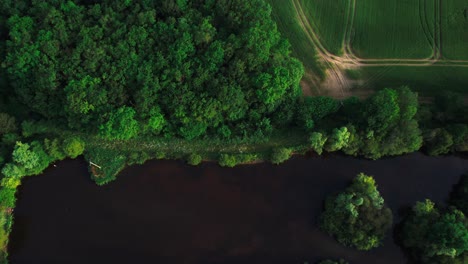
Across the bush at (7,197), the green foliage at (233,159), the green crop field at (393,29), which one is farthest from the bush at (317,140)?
the bush at (7,197)

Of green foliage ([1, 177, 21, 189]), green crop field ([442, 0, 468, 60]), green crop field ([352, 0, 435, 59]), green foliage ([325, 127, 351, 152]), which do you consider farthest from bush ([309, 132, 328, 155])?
green foliage ([1, 177, 21, 189])

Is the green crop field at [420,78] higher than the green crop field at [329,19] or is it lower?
lower

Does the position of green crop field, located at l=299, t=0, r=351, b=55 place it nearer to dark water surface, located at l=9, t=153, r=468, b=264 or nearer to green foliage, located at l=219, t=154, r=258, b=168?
dark water surface, located at l=9, t=153, r=468, b=264

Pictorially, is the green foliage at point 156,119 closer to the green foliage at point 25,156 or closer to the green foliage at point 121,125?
the green foliage at point 121,125

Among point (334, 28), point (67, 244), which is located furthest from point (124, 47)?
point (334, 28)

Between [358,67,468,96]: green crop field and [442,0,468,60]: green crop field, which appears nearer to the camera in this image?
[358,67,468,96]: green crop field

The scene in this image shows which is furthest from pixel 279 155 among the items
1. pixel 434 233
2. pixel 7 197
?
pixel 7 197

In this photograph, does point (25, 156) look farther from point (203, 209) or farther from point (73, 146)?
point (203, 209)
